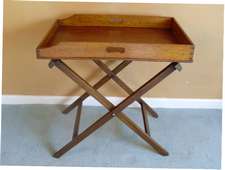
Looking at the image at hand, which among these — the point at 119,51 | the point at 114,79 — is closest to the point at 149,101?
the point at 114,79

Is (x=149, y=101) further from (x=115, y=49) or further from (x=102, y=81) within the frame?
(x=115, y=49)

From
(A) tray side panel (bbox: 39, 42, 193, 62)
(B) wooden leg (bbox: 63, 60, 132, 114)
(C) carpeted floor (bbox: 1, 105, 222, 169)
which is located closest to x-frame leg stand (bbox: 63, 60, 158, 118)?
(B) wooden leg (bbox: 63, 60, 132, 114)

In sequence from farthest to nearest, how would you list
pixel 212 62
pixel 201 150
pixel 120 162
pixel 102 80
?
pixel 212 62 → pixel 102 80 → pixel 201 150 → pixel 120 162

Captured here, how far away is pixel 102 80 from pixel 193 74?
0.63 metres

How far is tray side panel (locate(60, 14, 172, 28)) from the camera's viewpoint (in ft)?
7.20

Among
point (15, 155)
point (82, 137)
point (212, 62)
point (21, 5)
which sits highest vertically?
point (21, 5)

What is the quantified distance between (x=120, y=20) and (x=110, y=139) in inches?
27.5

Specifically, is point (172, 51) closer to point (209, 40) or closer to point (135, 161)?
point (135, 161)

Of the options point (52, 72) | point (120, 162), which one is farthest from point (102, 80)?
point (120, 162)

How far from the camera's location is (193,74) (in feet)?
8.05

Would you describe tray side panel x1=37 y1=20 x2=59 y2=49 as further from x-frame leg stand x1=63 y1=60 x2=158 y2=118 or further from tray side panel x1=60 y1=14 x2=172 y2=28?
x-frame leg stand x1=63 y1=60 x2=158 y2=118

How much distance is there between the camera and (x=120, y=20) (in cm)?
219

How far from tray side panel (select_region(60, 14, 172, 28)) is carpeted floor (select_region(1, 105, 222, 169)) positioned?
59 cm

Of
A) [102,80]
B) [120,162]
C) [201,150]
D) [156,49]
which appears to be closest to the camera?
[156,49]
